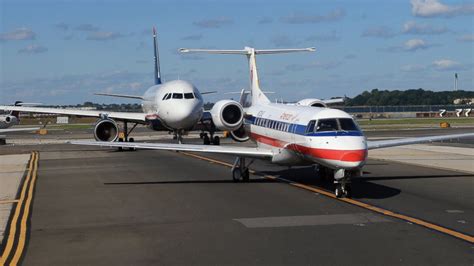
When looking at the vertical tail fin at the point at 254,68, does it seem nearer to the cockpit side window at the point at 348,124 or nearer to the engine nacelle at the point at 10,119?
the cockpit side window at the point at 348,124

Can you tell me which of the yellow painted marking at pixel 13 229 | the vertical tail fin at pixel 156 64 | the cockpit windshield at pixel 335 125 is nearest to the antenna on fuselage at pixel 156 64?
the vertical tail fin at pixel 156 64

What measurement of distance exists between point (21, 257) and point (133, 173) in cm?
1444

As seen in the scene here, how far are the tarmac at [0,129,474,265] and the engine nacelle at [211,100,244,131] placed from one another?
72.4 inches

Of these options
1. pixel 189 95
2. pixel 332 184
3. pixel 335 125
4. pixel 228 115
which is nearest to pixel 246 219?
pixel 335 125

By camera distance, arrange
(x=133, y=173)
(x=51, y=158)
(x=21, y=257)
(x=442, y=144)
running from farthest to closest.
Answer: (x=442, y=144) < (x=51, y=158) < (x=133, y=173) < (x=21, y=257)

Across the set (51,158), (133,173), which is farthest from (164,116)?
(133,173)

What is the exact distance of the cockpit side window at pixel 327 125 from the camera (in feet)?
55.4

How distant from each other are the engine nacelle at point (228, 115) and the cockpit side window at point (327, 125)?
712 centimetres

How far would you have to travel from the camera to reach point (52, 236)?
39.4 ft

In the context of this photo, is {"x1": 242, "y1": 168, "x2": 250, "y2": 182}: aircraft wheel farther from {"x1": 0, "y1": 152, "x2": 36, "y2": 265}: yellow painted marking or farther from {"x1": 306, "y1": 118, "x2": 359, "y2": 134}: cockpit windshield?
{"x1": 0, "y1": 152, "x2": 36, "y2": 265}: yellow painted marking

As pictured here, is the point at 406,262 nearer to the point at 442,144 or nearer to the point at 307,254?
the point at 307,254

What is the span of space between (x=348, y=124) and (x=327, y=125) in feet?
1.94

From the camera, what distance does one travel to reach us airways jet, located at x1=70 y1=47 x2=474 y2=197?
52.7 ft

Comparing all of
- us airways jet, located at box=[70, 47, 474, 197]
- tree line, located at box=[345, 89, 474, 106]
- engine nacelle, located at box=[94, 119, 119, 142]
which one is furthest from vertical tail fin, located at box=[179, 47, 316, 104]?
tree line, located at box=[345, 89, 474, 106]
